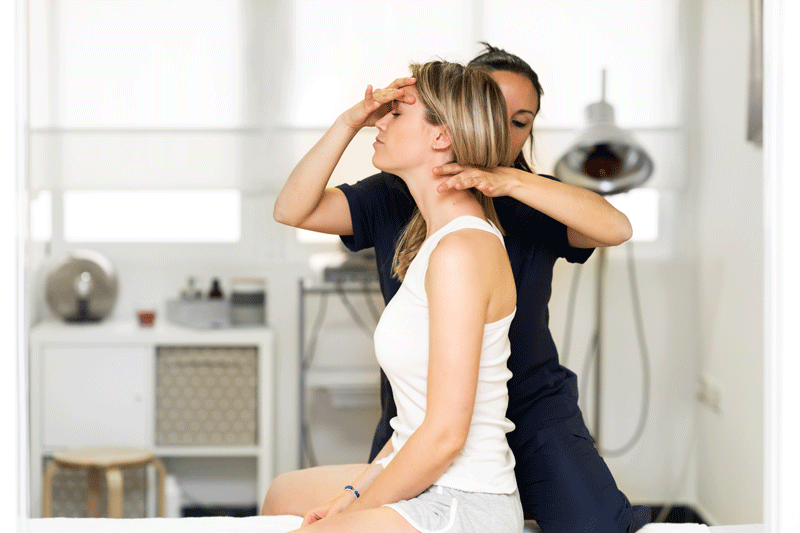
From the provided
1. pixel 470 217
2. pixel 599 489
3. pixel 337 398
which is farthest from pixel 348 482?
pixel 337 398

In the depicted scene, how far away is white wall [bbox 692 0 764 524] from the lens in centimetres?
231

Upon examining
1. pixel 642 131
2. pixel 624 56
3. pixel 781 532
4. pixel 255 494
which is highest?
pixel 624 56

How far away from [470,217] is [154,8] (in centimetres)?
218

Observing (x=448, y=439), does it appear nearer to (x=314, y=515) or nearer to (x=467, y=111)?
(x=314, y=515)

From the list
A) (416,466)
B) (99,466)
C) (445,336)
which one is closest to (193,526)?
(416,466)

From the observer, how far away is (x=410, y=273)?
1.06m

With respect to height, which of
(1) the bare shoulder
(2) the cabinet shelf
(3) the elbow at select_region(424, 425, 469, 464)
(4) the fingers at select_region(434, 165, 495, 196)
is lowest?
(2) the cabinet shelf

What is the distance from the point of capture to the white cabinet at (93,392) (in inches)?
101

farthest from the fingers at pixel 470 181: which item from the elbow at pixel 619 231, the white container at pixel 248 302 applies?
the white container at pixel 248 302

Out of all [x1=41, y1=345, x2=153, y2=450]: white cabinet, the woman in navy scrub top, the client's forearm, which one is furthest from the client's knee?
[x1=41, y1=345, x2=153, y2=450]: white cabinet

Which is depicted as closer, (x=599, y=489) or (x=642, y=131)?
(x=599, y=489)

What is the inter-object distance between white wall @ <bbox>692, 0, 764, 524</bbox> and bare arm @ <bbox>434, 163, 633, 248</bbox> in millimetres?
1276

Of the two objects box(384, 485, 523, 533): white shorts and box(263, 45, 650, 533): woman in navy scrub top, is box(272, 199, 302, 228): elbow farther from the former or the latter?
box(384, 485, 523, 533): white shorts

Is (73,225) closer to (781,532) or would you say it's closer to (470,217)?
(470,217)
